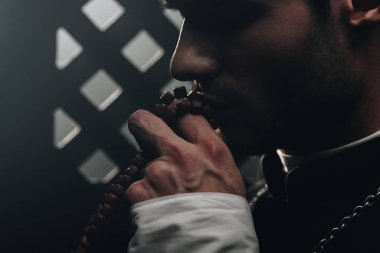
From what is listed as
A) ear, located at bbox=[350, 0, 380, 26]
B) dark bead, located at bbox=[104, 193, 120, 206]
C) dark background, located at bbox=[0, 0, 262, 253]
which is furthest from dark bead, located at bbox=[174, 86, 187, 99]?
dark background, located at bbox=[0, 0, 262, 253]

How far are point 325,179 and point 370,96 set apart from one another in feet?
0.55

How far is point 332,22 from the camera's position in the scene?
2.64ft

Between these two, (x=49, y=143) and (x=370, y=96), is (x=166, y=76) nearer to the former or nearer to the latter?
(x=49, y=143)

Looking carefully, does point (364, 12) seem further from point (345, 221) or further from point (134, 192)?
point (134, 192)

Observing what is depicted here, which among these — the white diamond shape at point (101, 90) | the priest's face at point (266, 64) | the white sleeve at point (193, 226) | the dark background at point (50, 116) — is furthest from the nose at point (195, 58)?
the white diamond shape at point (101, 90)

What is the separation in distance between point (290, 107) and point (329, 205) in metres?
0.18

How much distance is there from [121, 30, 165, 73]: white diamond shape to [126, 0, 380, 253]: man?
70.2 inches

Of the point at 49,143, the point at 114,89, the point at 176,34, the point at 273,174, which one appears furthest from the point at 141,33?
the point at 273,174

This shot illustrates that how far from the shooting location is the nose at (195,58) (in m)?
0.79

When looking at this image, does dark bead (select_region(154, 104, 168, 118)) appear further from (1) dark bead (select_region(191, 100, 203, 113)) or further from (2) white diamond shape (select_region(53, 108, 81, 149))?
(2) white diamond shape (select_region(53, 108, 81, 149))

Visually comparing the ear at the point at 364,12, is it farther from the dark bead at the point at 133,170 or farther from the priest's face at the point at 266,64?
the dark bead at the point at 133,170

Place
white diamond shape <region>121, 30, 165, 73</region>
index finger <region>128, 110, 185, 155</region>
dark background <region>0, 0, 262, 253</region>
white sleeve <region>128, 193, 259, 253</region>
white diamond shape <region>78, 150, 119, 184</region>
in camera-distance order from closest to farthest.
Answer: white sleeve <region>128, 193, 259, 253</region>, index finger <region>128, 110, 185, 155</region>, dark background <region>0, 0, 262, 253</region>, white diamond shape <region>78, 150, 119, 184</region>, white diamond shape <region>121, 30, 165, 73</region>

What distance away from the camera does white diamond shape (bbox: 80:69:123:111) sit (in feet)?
8.18

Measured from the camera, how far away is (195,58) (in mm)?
798
